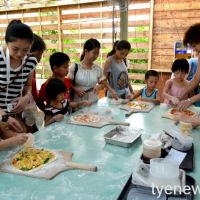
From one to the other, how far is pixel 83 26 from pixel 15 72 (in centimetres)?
354

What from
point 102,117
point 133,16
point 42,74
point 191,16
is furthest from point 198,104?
point 42,74

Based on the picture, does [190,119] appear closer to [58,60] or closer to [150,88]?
[150,88]

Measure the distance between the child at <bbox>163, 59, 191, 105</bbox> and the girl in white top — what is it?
75 centimetres

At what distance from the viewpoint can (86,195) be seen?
89 cm

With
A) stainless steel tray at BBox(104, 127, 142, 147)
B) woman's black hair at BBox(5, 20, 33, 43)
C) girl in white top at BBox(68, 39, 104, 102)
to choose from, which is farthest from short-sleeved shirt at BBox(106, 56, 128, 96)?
woman's black hair at BBox(5, 20, 33, 43)

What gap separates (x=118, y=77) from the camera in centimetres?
276

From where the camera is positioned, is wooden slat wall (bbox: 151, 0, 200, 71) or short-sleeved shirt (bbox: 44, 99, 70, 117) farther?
wooden slat wall (bbox: 151, 0, 200, 71)

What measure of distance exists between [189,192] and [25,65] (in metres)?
1.35

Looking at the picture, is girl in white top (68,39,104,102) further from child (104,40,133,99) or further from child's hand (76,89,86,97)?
child (104,40,133,99)

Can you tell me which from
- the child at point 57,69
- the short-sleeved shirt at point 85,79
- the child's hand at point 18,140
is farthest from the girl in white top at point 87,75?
the child's hand at point 18,140

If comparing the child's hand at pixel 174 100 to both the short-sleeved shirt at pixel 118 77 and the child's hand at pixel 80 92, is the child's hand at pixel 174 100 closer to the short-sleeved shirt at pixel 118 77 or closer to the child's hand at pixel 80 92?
the short-sleeved shirt at pixel 118 77

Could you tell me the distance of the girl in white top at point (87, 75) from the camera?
2.25 metres

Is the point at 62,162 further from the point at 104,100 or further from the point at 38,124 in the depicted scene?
the point at 104,100

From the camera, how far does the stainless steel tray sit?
4.35ft
